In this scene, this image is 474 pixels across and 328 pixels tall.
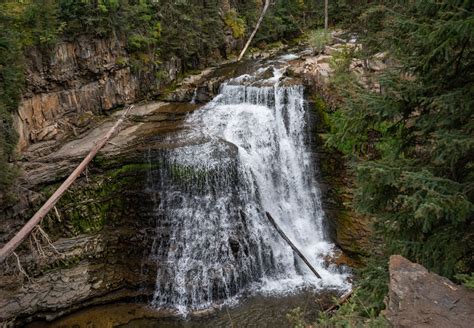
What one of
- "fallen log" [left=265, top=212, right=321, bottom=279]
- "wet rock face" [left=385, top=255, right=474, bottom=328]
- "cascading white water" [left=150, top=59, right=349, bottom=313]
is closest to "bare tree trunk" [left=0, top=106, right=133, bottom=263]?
"cascading white water" [left=150, top=59, right=349, bottom=313]

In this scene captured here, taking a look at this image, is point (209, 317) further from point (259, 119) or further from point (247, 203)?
point (259, 119)

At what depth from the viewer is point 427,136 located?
529 centimetres

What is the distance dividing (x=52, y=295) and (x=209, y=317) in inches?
177

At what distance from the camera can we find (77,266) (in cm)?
1088

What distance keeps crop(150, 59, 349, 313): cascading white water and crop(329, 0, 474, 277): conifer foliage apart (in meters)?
6.43

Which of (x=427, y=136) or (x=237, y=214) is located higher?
(x=427, y=136)

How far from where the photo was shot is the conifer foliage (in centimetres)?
424

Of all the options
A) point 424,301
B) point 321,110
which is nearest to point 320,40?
point 321,110

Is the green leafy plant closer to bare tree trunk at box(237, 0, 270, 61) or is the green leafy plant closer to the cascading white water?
bare tree trunk at box(237, 0, 270, 61)

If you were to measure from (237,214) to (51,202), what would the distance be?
544 cm

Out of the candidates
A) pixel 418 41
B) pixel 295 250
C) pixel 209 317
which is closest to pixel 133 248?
pixel 209 317

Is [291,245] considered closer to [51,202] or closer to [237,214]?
[237,214]

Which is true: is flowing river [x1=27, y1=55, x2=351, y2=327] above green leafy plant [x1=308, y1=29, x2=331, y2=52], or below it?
below

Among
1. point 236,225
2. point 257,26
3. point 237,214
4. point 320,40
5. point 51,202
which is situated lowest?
point 236,225
